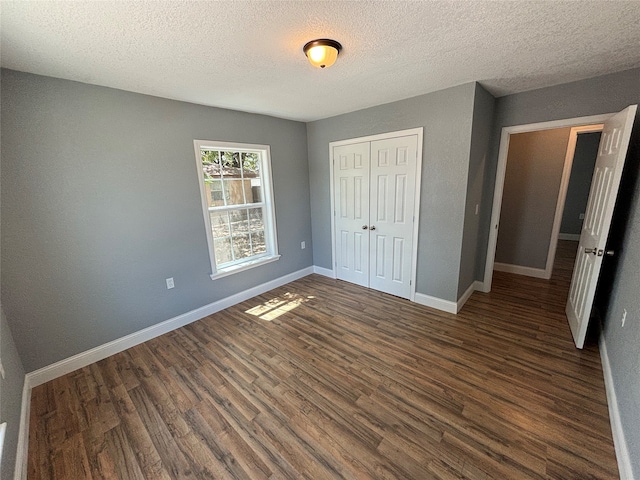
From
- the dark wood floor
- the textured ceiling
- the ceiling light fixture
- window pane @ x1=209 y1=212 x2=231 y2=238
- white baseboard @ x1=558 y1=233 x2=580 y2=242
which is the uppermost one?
the textured ceiling

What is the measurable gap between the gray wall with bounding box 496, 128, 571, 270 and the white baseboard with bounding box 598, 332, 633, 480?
80.0 inches

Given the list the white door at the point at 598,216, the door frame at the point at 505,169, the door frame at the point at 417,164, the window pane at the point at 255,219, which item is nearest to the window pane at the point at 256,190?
the window pane at the point at 255,219

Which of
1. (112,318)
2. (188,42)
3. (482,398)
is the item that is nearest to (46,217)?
(112,318)

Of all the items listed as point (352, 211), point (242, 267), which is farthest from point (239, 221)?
point (352, 211)

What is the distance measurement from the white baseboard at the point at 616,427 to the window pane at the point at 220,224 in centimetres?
358

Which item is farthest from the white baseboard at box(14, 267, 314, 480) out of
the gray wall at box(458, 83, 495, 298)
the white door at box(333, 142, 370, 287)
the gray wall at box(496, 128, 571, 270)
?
the gray wall at box(496, 128, 571, 270)

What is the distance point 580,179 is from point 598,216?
482 cm

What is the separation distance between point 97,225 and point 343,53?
2.47m

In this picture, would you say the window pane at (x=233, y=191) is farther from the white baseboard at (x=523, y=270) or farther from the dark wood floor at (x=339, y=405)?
the white baseboard at (x=523, y=270)

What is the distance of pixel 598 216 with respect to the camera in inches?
84.9

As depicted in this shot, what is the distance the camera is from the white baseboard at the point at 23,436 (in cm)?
136

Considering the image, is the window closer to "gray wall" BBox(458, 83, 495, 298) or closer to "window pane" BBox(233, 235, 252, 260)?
"window pane" BBox(233, 235, 252, 260)

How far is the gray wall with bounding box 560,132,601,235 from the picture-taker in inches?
207

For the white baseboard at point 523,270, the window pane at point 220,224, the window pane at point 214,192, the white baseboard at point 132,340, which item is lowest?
the white baseboard at point 132,340
